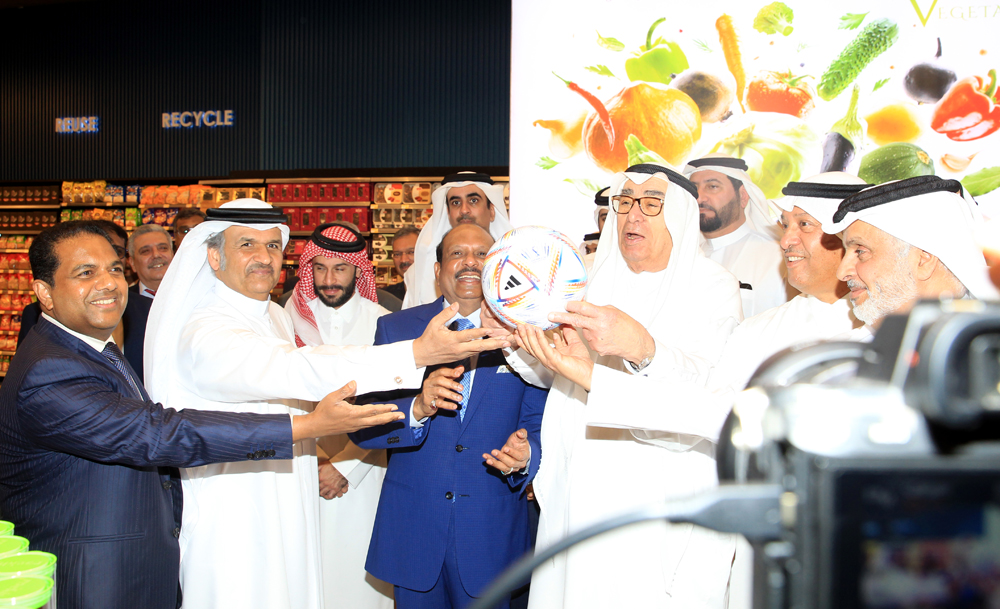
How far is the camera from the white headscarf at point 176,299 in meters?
2.57

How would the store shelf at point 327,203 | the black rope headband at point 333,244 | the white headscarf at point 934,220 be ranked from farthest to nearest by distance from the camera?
the store shelf at point 327,203 < the black rope headband at point 333,244 < the white headscarf at point 934,220

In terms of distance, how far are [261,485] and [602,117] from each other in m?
2.83

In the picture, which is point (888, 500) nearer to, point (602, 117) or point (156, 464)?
point (156, 464)

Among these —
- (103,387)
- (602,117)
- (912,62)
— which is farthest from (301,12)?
(103,387)

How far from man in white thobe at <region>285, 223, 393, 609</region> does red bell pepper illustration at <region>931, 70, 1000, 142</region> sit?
3.43 meters


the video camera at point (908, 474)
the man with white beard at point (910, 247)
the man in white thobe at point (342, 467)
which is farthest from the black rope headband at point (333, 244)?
the video camera at point (908, 474)

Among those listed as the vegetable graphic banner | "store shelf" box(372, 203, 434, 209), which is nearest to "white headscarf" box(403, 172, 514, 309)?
the vegetable graphic banner

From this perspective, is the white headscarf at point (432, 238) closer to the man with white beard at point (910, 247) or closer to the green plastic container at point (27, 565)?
the man with white beard at point (910, 247)

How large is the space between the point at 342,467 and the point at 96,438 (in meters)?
1.65

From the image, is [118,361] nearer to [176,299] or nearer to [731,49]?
[176,299]

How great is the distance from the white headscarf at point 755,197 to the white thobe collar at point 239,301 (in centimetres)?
255

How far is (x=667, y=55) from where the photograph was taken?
4.10 metres

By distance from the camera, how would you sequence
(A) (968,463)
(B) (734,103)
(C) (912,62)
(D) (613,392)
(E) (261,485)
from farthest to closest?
(B) (734,103) < (C) (912,62) < (E) (261,485) < (D) (613,392) < (A) (968,463)

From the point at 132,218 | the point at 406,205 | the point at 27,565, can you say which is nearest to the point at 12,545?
the point at 27,565
